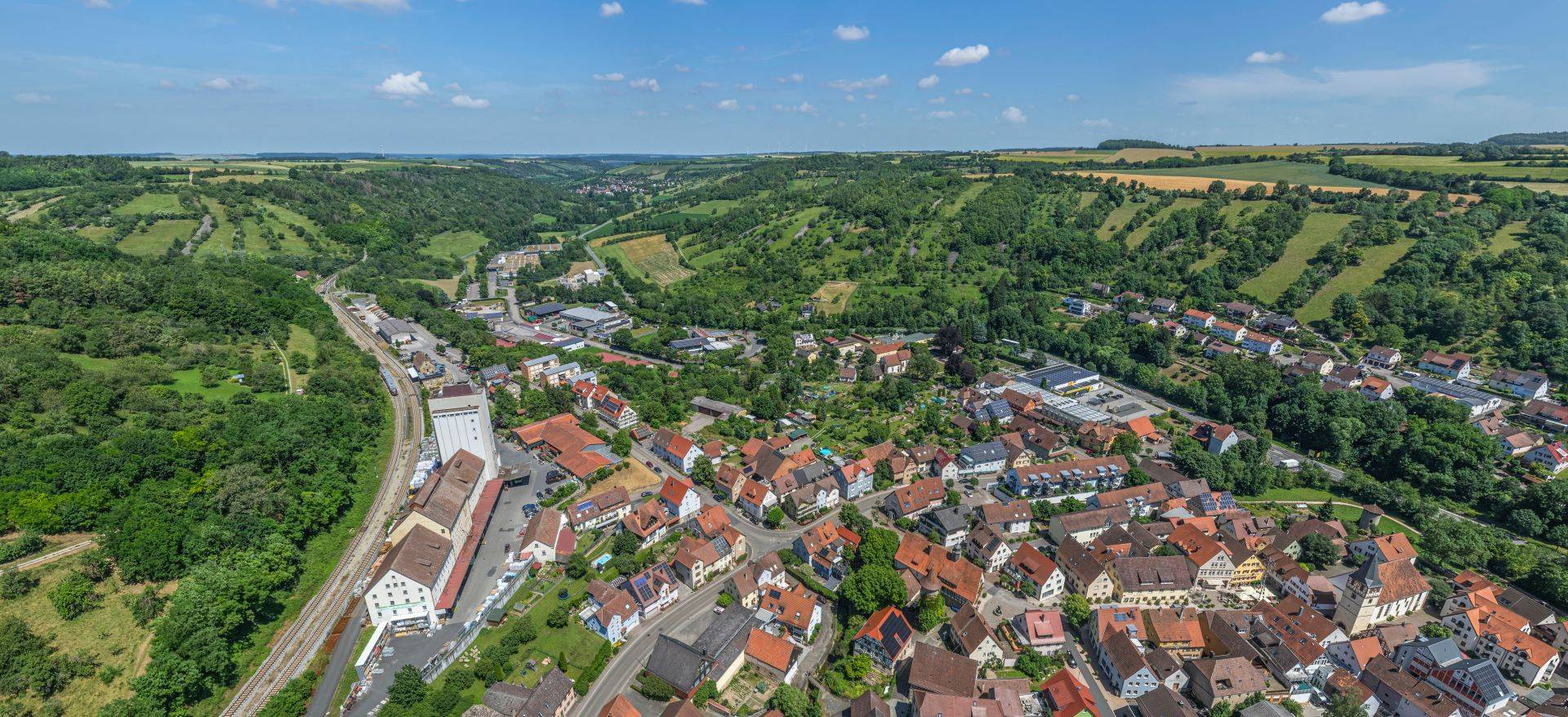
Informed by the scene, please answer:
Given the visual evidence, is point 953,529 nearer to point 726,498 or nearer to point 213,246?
point 726,498

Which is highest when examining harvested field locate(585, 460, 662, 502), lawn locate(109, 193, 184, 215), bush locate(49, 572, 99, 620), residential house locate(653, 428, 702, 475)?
lawn locate(109, 193, 184, 215)

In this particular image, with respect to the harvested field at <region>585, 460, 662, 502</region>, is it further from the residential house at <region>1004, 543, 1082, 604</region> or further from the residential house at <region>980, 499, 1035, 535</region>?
the residential house at <region>1004, 543, 1082, 604</region>

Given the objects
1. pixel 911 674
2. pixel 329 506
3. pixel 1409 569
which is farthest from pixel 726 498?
pixel 1409 569

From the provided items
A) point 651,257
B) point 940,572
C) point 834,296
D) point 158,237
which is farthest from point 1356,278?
point 158,237

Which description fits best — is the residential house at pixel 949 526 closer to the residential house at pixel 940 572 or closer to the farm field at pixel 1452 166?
the residential house at pixel 940 572

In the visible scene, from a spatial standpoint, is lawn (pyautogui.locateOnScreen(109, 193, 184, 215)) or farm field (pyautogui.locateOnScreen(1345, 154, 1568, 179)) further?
farm field (pyautogui.locateOnScreen(1345, 154, 1568, 179))

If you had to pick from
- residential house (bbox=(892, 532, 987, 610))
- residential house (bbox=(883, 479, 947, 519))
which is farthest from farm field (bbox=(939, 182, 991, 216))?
residential house (bbox=(892, 532, 987, 610))
